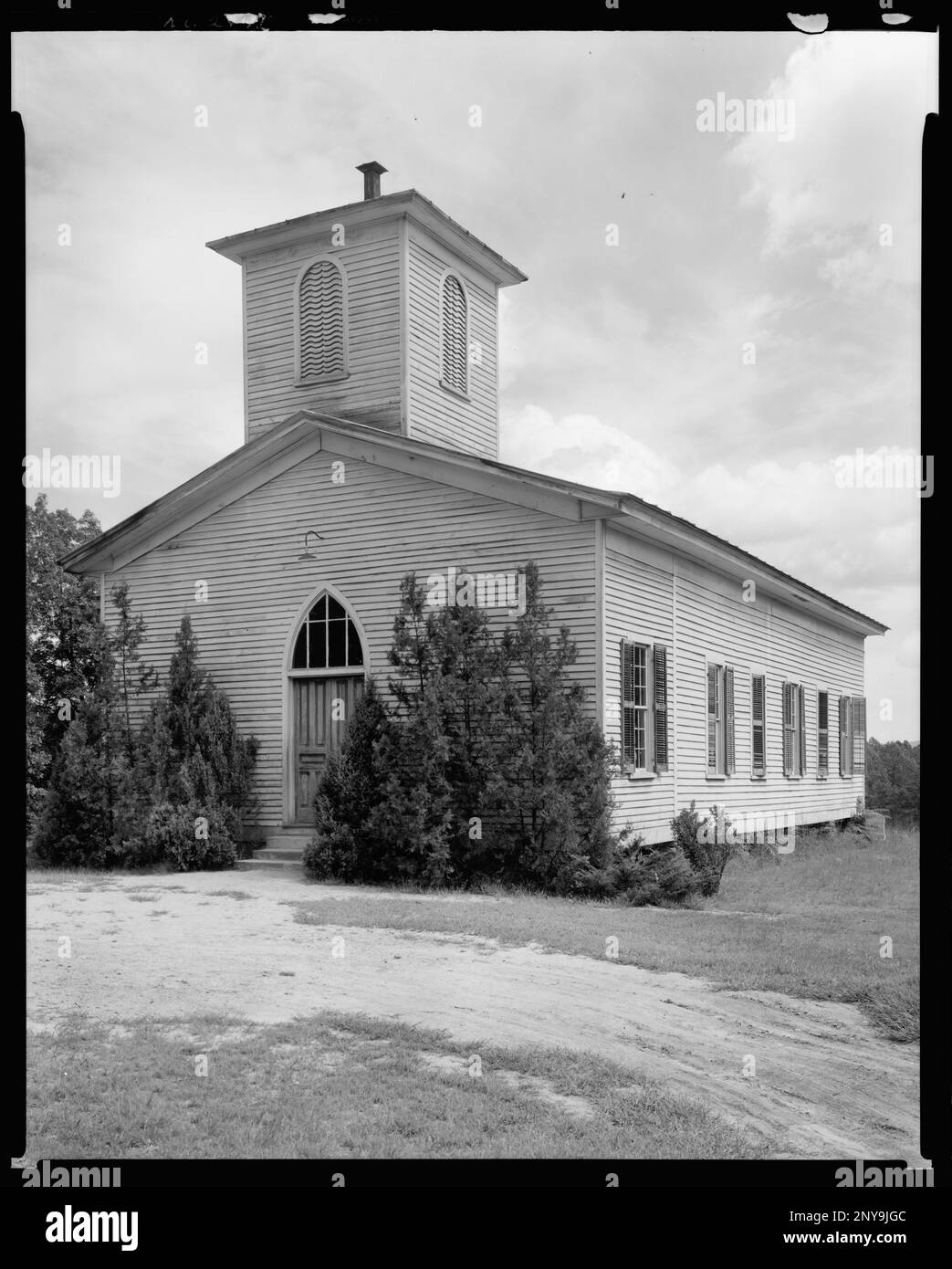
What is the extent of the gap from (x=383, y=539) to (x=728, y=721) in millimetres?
7786

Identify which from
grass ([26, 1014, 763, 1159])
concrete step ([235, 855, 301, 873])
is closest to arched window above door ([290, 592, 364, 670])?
concrete step ([235, 855, 301, 873])

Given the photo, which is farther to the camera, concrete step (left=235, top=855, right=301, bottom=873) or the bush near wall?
the bush near wall

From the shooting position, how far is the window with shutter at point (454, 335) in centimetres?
1953

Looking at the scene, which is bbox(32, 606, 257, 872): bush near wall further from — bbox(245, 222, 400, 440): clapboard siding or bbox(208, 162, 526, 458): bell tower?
bbox(208, 162, 526, 458): bell tower

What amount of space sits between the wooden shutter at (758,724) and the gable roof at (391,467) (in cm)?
224

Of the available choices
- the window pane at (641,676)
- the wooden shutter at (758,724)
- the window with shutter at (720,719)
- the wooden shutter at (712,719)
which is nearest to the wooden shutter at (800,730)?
the wooden shutter at (758,724)

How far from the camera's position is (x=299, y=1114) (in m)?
5.18

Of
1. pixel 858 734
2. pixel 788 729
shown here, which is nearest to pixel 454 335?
pixel 788 729

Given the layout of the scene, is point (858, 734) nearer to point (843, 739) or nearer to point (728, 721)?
point (843, 739)

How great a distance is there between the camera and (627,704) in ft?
52.1

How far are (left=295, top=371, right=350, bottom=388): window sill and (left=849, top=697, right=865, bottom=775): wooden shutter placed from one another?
17054mm

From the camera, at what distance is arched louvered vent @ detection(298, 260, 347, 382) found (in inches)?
745
